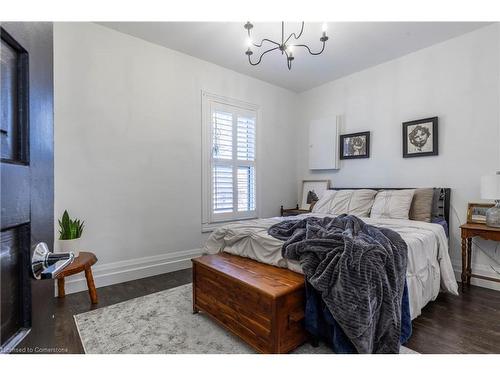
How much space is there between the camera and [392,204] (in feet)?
10.2

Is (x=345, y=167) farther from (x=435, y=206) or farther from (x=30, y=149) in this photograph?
(x=30, y=149)

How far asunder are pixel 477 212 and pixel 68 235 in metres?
4.17

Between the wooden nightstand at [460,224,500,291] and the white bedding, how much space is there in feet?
0.94

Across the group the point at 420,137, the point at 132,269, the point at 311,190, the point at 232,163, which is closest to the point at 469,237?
the point at 420,137

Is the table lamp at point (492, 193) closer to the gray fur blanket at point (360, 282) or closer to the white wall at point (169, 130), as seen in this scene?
the white wall at point (169, 130)

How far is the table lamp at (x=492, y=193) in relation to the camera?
2475 mm

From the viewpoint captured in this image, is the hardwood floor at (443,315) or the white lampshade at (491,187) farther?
the white lampshade at (491,187)

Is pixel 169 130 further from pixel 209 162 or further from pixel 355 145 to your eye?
pixel 355 145

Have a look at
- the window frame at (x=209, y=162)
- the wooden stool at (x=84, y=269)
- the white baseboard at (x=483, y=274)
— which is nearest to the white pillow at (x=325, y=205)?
the window frame at (x=209, y=162)

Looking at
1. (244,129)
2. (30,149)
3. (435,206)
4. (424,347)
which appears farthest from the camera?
(244,129)

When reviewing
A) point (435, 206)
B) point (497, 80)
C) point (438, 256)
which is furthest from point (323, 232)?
point (497, 80)

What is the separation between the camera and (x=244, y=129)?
162 inches

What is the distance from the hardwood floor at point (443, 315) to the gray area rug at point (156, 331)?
0.60 feet
